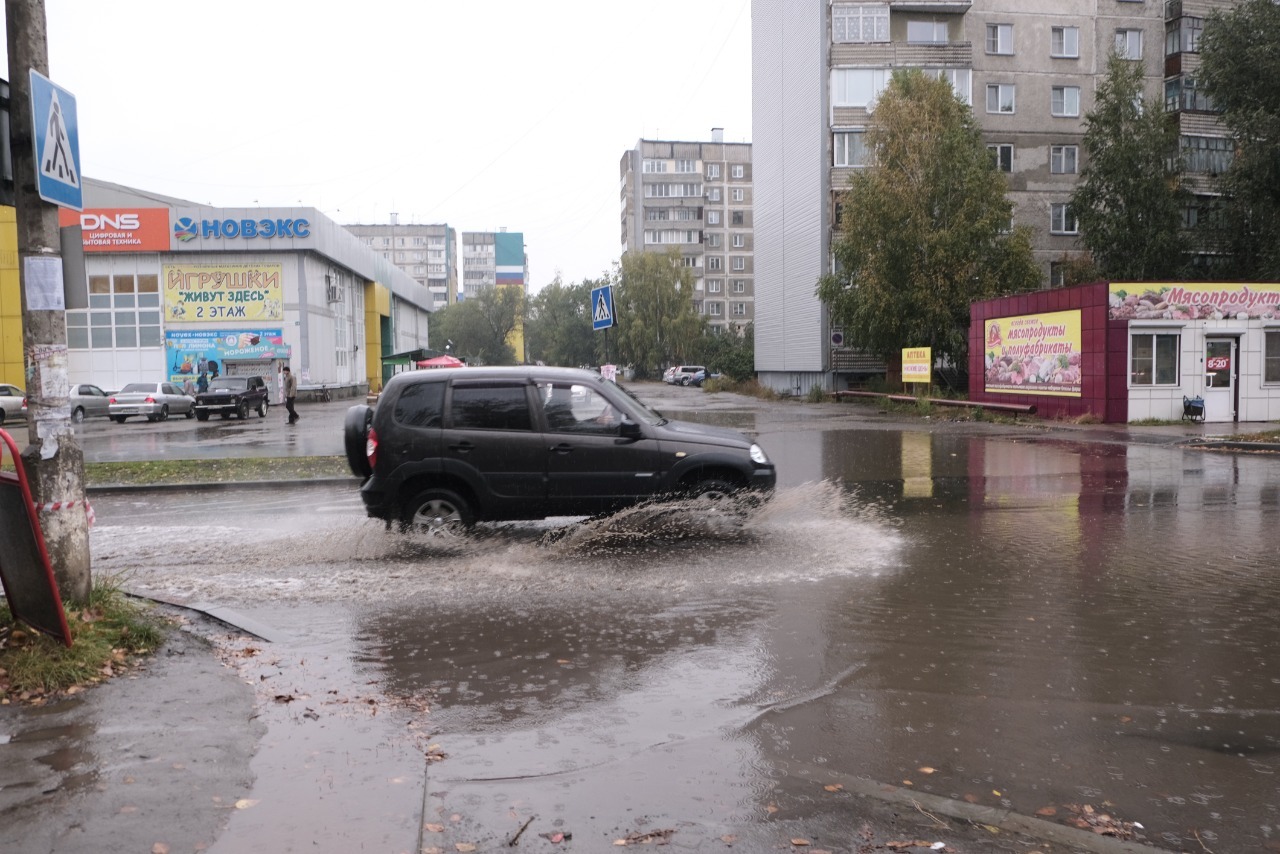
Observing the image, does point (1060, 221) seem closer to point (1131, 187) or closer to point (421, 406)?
point (1131, 187)

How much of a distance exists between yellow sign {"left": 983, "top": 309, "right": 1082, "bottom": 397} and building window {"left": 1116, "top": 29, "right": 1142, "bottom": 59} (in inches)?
986

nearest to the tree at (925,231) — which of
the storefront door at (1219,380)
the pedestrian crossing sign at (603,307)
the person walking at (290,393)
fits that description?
the storefront door at (1219,380)

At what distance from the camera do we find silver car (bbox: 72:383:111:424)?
39469 mm

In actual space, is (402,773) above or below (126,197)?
below

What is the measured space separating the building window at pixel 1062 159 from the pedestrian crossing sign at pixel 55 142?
164ft

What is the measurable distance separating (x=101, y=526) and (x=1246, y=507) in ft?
42.4

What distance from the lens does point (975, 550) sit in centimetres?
955

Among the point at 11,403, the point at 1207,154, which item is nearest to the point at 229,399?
the point at 11,403

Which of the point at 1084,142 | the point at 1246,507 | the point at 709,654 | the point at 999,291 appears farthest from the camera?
the point at 1084,142

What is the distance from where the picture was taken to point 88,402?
39719 mm

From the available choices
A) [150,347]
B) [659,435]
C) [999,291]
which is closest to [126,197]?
[150,347]

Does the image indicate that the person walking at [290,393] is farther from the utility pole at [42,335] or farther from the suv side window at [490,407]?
the utility pole at [42,335]

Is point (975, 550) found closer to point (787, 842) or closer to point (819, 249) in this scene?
point (787, 842)

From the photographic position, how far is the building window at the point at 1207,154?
4659 centimetres
